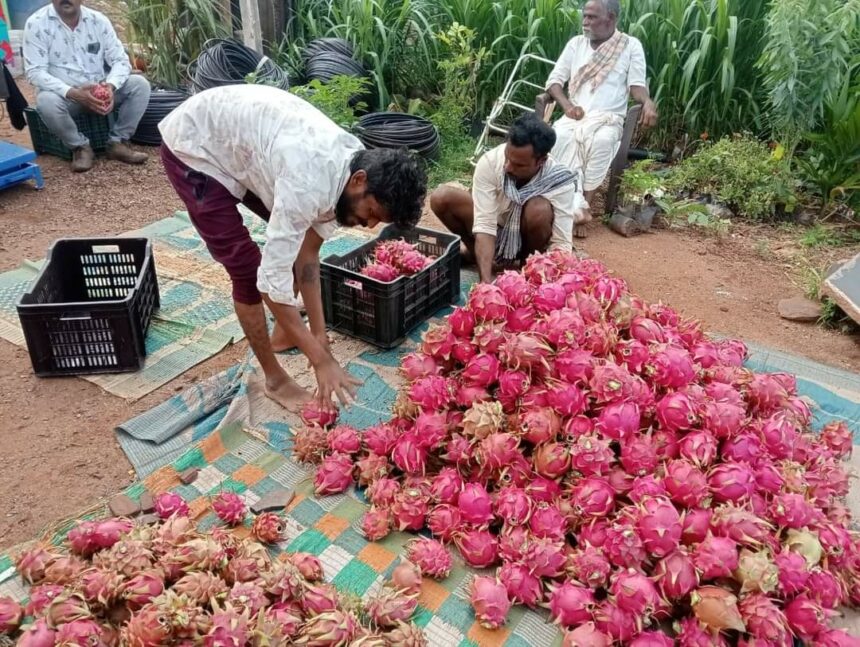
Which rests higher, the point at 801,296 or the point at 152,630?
the point at 152,630

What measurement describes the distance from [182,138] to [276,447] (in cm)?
117

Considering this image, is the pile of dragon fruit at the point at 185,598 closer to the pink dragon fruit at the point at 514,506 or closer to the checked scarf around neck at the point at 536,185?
the pink dragon fruit at the point at 514,506

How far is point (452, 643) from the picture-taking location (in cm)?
176

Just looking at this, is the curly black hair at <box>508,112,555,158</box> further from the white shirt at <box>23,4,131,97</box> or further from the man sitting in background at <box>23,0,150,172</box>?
the white shirt at <box>23,4,131,97</box>

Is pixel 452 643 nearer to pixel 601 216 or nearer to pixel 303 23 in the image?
pixel 601 216

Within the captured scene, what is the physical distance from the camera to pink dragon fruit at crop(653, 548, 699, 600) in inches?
64.4

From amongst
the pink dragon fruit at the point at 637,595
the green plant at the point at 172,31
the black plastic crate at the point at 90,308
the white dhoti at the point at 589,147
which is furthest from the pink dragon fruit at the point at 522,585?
the green plant at the point at 172,31

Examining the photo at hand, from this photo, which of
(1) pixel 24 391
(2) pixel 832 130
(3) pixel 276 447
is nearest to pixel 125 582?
(3) pixel 276 447

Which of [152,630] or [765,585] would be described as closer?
[152,630]

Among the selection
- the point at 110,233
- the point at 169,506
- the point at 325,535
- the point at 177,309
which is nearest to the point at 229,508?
the point at 169,506

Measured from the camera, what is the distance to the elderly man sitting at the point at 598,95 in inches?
195

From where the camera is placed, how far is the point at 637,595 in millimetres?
1603

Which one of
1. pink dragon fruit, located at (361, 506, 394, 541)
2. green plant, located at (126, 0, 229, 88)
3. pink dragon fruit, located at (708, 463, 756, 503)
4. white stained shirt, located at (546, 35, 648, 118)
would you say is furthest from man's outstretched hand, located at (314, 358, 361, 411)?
green plant, located at (126, 0, 229, 88)

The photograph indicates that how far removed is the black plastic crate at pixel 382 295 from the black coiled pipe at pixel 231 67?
11.7 feet
